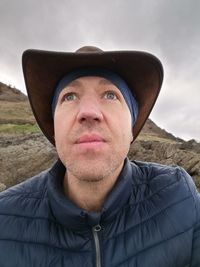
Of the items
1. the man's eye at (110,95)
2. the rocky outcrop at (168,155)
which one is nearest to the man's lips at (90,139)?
the man's eye at (110,95)

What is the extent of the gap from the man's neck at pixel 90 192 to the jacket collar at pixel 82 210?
0.29 ft

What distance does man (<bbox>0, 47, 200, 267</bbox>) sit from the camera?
9.51ft

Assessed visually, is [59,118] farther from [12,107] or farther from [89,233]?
[12,107]

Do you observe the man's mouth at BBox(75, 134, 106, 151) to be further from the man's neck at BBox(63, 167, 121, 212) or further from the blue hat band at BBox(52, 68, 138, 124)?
the blue hat band at BBox(52, 68, 138, 124)

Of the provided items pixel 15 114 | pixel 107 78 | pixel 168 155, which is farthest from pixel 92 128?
pixel 15 114

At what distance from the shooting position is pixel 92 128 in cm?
290

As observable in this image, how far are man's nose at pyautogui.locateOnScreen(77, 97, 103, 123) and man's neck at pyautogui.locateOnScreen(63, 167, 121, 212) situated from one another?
56 centimetres

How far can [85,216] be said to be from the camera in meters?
2.94

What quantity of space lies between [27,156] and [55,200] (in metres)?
16.2

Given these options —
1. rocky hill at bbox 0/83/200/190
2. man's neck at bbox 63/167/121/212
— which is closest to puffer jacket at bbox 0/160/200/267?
man's neck at bbox 63/167/121/212

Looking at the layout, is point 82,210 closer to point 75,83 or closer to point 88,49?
point 75,83

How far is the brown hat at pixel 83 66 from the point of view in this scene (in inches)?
123

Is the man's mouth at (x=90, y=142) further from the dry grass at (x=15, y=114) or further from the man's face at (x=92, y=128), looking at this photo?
the dry grass at (x=15, y=114)

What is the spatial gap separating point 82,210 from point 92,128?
634 millimetres
